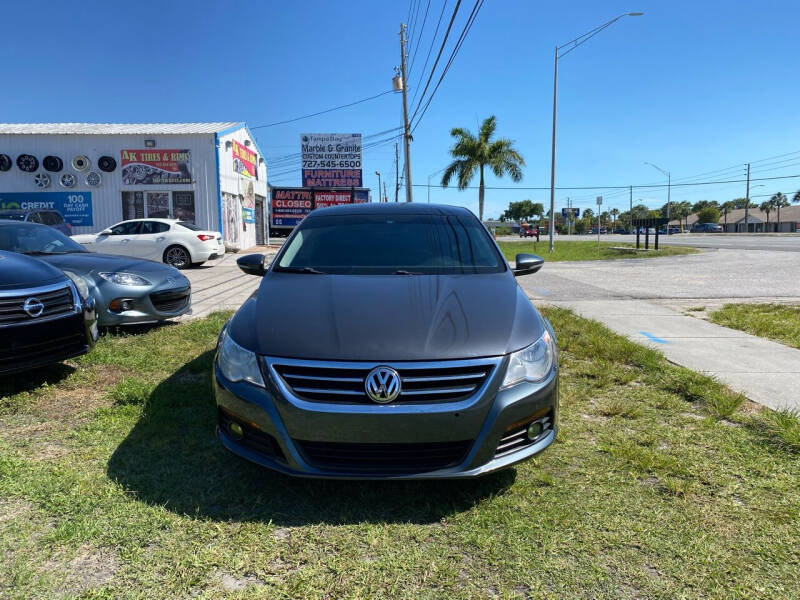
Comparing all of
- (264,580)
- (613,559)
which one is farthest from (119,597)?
(613,559)

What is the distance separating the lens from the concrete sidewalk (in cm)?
430

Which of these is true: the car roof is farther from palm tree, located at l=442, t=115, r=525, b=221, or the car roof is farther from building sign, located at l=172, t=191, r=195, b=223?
palm tree, located at l=442, t=115, r=525, b=221

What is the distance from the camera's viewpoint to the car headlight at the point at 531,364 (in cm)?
246

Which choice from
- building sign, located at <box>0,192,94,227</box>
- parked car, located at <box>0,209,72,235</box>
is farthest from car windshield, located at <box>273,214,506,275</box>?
building sign, located at <box>0,192,94,227</box>

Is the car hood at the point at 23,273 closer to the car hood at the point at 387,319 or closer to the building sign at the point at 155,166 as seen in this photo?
the car hood at the point at 387,319

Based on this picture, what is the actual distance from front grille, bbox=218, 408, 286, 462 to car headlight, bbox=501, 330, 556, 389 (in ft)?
3.49

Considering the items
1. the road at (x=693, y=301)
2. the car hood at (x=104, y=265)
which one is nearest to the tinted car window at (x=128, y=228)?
the car hood at (x=104, y=265)

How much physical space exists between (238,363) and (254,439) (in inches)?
14.3

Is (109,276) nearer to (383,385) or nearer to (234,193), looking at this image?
(383,385)

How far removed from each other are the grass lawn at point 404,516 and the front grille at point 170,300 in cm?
232

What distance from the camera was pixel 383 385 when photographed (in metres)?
2.32

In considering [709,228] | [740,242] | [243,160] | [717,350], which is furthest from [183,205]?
[709,228]

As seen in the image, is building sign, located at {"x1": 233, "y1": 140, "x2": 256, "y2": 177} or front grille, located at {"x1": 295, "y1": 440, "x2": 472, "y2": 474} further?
building sign, located at {"x1": 233, "y1": 140, "x2": 256, "y2": 177}

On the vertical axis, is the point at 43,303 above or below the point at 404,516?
above
